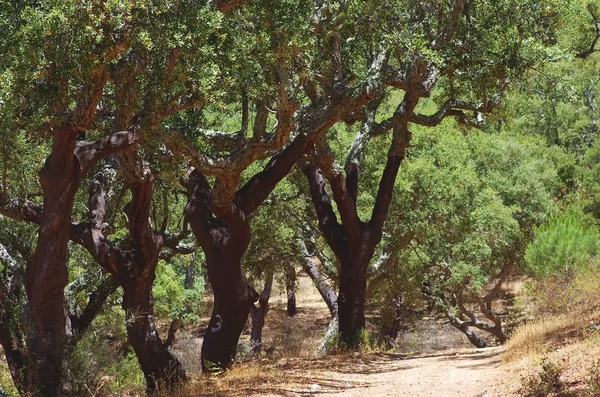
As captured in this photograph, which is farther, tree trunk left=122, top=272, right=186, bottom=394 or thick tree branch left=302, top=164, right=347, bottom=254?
thick tree branch left=302, top=164, right=347, bottom=254

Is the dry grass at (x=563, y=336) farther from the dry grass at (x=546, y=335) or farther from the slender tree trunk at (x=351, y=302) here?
the slender tree trunk at (x=351, y=302)

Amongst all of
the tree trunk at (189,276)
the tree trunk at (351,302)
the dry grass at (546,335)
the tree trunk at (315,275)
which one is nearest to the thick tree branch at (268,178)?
the tree trunk at (351,302)

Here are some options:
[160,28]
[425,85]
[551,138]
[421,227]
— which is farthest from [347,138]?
[551,138]

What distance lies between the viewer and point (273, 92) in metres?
11.1

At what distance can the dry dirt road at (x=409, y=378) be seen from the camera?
31.3 feet

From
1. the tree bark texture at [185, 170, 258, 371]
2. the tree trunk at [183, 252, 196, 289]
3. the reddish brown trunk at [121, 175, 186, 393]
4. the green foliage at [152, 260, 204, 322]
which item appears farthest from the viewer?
the tree trunk at [183, 252, 196, 289]

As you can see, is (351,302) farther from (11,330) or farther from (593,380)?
(593,380)

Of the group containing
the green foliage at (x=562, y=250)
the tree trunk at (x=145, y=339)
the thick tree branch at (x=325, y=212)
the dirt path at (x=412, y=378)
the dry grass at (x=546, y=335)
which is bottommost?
the dirt path at (x=412, y=378)

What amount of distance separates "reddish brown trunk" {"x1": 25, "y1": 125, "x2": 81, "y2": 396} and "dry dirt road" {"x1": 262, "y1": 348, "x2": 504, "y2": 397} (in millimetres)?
2770

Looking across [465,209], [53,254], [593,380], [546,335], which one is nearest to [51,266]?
[53,254]

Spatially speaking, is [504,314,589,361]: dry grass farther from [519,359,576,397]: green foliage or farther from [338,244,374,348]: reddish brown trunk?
[338,244,374,348]: reddish brown trunk

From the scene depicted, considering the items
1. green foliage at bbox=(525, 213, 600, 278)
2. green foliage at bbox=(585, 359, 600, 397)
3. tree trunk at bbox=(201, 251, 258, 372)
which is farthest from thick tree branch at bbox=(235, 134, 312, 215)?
green foliage at bbox=(585, 359, 600, 397)

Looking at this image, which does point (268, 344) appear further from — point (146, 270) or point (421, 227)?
point (146, 270)

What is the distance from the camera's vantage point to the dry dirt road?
376 inches
